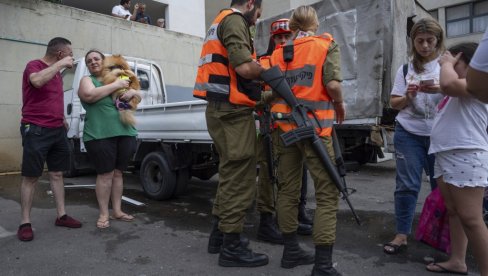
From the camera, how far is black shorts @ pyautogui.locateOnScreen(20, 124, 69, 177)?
3539 mm

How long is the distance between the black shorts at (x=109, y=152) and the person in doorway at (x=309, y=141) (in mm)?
1732

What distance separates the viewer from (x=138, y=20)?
11.3 metres

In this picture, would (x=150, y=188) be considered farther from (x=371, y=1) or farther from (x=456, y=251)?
(x=371, y=1)

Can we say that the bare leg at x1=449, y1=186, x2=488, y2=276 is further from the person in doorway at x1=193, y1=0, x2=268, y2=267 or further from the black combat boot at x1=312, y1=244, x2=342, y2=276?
the person in doorway at x1=193, y1=0, x2=268, y2=267

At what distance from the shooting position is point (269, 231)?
3502 mm

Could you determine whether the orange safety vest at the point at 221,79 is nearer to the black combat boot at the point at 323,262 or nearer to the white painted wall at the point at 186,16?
the black combat boot at the point at 323,262

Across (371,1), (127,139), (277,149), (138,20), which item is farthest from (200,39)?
(277,149)

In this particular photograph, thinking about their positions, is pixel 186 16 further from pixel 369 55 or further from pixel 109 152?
pixel 109 152

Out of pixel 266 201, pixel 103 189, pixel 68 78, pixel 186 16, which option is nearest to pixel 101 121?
pixel 103 189

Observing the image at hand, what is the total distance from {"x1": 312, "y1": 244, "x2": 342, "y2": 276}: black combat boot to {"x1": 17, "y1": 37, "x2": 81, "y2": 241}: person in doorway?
8.20 feet

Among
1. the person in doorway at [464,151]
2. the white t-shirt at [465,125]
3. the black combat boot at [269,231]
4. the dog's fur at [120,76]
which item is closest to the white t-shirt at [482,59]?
the person in doorway at [464,151]

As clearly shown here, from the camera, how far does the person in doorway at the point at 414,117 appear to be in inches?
119

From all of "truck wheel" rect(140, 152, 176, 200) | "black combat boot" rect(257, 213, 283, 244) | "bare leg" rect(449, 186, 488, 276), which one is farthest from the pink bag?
"truck wheel" rect(140, 152, 176, 200)

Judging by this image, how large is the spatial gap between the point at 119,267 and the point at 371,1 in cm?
571
